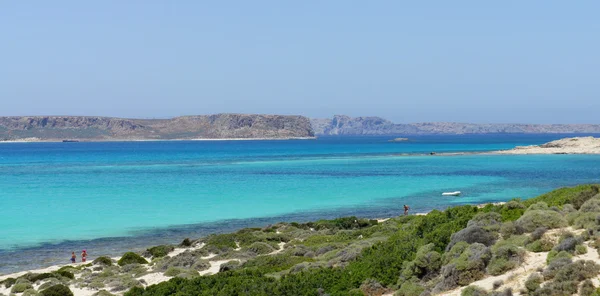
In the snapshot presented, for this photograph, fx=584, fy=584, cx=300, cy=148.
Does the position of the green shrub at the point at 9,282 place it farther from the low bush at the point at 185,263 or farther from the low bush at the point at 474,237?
the low bush at the point at 474,237

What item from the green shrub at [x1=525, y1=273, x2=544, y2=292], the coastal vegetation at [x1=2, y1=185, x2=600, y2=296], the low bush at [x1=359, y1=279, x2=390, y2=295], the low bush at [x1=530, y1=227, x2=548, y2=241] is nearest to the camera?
the green shrub at [x1=525, y1=273, x2=544, y2=292]

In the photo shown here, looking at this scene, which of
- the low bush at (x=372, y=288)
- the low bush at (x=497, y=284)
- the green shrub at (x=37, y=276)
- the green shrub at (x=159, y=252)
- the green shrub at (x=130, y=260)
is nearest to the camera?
the low bush at (x=497, y=284)

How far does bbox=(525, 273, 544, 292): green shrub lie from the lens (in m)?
10.0

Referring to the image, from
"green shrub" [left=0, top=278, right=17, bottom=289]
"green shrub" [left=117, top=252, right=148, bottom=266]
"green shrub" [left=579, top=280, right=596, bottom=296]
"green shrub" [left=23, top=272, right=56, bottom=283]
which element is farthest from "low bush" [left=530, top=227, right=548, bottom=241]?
"green shrub" [left=0, top=278, right=17, bottom=289]

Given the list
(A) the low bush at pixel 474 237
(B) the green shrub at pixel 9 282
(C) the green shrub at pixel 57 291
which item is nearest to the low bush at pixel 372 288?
(A) the low bush at pixel 474 237

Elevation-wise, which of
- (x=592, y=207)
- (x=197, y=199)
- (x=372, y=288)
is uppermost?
(x=592, y=207)

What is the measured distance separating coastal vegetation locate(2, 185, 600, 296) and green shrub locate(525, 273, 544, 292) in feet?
0.06

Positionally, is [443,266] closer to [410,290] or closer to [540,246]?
[410,290]

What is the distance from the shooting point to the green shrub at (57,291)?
16.1 m

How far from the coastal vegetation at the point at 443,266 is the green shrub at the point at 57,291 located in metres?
0.99

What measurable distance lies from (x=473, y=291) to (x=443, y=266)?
2016 mm

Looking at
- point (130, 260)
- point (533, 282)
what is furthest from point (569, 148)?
point (533, 282)

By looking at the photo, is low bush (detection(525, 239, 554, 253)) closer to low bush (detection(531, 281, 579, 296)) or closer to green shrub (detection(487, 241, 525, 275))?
green shrub (detection(487, 241, 525, 275))

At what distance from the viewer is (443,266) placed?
12.5 m
